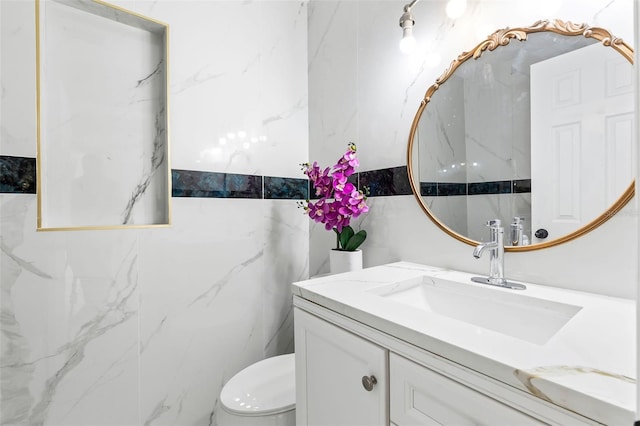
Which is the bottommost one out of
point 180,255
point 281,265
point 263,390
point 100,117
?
point 263,390

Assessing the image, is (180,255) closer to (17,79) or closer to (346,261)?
(346,261)

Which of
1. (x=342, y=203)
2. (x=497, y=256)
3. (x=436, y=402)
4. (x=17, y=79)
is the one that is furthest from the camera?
(x=342, y=203)

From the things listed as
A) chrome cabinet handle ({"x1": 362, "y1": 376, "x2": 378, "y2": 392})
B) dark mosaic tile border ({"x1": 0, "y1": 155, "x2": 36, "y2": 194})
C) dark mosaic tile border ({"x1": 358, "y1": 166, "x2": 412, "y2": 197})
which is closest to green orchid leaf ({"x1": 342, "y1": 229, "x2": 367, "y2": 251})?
dark mosaic tile border ({"x1": 358, "y1": 166, "x2": 412, "y2": 197})

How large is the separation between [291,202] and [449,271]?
0.96 m

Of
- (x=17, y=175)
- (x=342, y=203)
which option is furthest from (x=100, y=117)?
(x=342, y=203)

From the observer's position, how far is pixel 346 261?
1398mm

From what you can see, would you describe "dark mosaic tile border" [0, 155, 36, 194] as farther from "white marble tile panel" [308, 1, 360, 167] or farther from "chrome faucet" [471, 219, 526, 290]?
"chrome faucet" [471, 219, 526, 290]

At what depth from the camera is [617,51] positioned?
81 cm

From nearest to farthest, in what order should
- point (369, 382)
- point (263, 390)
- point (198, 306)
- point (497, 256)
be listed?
point (369, 382)
point (497, 256)
point (263, 390)
point (198, 306)

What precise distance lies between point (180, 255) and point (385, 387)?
1.10 m

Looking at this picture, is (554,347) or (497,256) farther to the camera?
(497,256)

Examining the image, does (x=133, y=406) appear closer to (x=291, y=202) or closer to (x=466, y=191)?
(x=291, y=202)

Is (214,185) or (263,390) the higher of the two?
(214,185)

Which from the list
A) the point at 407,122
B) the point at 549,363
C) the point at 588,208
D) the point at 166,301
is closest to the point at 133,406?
the point at 166,301
